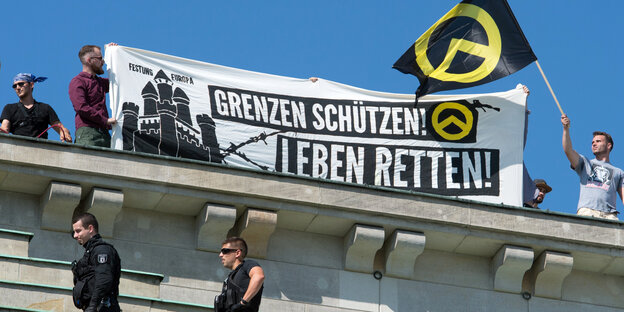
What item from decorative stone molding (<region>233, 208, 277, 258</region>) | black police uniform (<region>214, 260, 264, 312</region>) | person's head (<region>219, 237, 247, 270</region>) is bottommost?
black police uniform (<region>214, 260, 264, 312</region>)

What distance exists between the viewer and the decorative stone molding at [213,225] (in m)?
20.6

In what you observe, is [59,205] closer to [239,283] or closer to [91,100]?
[91,100]

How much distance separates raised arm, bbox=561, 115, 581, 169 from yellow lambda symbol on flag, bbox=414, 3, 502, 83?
195cm

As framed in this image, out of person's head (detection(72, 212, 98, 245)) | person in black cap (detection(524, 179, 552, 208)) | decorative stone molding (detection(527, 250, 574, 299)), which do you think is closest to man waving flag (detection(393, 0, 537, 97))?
person in black cap (detection(524, 179, 552, 208))

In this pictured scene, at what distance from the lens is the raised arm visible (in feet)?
74.1

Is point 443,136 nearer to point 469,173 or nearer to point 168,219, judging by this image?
point 469,173

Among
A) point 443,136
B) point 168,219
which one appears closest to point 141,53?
point 168,219

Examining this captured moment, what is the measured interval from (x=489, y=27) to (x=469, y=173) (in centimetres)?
299

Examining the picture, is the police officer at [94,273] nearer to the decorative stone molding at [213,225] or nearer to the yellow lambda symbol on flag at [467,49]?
the decorative stone molding at [213,225]

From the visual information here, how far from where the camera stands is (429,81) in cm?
2394

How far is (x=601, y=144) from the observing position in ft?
75.1

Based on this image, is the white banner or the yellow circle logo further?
the yellow circle logo

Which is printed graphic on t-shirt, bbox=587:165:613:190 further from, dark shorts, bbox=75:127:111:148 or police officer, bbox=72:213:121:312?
police officer, bbox=72:213:121:312

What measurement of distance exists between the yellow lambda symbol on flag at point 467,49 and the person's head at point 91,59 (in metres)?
5.16
